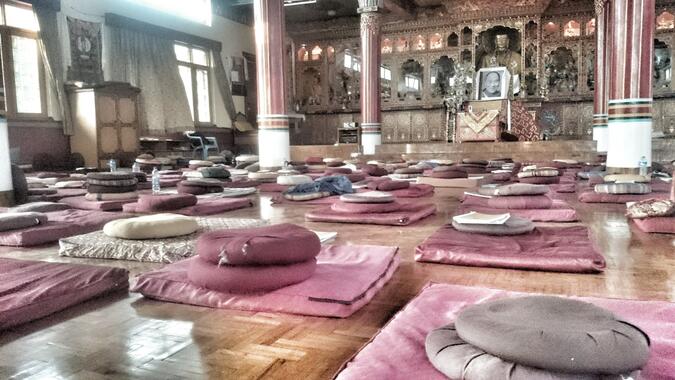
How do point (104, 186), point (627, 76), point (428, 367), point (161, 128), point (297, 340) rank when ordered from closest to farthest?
point (428, 367) < point (297, 340) < point (104, 186) < point (627, 76) < point (161, 128)

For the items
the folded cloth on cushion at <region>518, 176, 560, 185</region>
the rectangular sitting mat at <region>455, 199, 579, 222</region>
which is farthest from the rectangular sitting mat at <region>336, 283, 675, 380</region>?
the folded cloth on cushion at <region>518, 176, 560, 185</region>

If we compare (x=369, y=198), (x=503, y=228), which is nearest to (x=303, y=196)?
(x=369, y=198)

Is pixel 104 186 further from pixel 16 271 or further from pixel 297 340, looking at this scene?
pixel 297 340

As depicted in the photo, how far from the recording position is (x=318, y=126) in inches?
741

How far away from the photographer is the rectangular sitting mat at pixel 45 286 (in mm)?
1911

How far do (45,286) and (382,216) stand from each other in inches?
92.6

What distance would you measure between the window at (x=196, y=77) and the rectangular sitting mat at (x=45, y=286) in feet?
43.9

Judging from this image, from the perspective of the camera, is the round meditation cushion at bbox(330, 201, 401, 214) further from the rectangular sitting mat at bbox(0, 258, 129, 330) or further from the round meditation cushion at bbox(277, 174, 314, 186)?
the round meditation cushion at bbox(277, 174, 314, 186)

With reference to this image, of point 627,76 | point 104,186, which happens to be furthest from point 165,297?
point 627,76

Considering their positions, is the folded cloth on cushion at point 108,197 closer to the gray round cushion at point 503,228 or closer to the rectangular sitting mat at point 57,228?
the rectangular sitting mat at point 57,228

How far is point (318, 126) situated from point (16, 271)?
16.7m

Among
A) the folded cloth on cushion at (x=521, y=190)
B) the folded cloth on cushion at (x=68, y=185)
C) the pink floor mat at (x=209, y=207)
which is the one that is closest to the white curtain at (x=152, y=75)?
the folded cloth on cushion at (x=68, y=185)

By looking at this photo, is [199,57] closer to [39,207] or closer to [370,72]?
[370,72]

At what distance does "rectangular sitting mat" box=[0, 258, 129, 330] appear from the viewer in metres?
1.91
